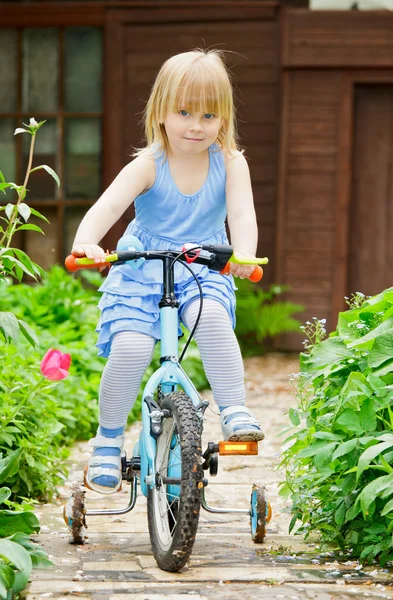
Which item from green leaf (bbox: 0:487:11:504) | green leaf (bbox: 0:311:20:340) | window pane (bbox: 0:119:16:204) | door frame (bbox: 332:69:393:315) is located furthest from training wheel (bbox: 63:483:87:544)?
window pane (bbox: 0:119:16:204)

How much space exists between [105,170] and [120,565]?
6.23 m

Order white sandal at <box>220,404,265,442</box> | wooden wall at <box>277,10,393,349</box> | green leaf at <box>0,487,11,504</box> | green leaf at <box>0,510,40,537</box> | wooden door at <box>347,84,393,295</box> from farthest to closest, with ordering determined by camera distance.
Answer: wooden door at <box>347,84,393,295</box>
wooden wall at <box>277,10,393,349</box>
white sandal at <box>220,404,265,442</box>
green leaf at <box>0,510,40,537</box>
green leaf at <box>0,487,11,504</box>

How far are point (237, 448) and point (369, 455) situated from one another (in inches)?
16.4

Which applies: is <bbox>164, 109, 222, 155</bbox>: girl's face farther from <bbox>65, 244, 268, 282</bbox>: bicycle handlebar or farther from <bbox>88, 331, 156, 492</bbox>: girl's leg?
<bbox>88, 331, 156, 492</bbox>: girl's leg

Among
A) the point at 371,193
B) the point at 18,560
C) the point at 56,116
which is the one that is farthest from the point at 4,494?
the point at 56,116

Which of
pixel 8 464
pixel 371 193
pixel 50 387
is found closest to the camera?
pixel 8 464

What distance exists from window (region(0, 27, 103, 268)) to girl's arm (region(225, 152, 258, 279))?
5663 mm

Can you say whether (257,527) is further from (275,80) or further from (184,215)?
(275,80)

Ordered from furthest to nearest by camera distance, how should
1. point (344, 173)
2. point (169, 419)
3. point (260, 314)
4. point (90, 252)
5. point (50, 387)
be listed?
point (344, 173) < point (260, 314) < point (50, 387) < point (169, 419) < point (90, 252)

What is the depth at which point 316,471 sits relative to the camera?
3385 mm

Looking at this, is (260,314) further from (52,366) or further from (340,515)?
(52,366)

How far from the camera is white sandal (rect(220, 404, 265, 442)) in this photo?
3168 mm

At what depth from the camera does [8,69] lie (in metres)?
9.12

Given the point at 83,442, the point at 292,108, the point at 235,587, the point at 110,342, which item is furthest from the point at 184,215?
the point at 292,108
